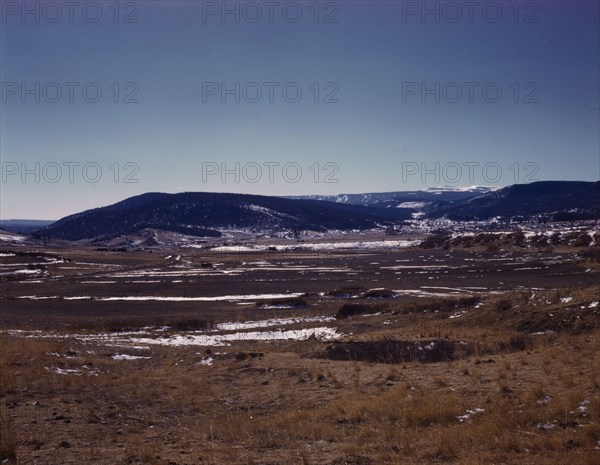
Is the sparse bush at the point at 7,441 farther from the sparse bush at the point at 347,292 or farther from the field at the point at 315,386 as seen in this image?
the sparse bush at the point at 347,292

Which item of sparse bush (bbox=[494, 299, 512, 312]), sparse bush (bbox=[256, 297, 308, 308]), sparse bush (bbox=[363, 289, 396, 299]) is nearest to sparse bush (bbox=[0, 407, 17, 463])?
sparse bush (bbox=[494, 299, 512, 312])

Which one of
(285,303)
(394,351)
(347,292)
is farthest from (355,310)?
(394,351)

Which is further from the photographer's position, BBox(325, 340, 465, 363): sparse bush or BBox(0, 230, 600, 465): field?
BBox(325, 340, 465, 363): sparse bush

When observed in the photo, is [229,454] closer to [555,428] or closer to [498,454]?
[498,454]

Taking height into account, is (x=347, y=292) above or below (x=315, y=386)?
below

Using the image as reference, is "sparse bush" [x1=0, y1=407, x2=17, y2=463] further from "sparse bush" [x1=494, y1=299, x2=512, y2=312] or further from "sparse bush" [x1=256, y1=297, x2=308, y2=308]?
"sparse bush" [x1=256, y1=297, x2=308, y2=308]

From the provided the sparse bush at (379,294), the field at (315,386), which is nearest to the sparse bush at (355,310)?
the field at (315,386)

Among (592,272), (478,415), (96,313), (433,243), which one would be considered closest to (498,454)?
(478,415)

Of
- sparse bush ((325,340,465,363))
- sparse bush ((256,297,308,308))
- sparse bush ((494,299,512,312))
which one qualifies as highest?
sparse bush ((494,299,512,312))

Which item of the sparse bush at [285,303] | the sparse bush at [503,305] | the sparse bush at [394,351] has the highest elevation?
the sparse bush at [503,305]

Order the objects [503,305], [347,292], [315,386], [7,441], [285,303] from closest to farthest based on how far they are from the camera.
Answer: [7,441] < [315,386] < [503,305] < [285,303] < [347,292]

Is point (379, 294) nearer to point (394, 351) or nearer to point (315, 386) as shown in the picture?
point (394, 351)

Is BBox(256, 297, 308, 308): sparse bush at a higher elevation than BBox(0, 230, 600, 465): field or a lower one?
lower
